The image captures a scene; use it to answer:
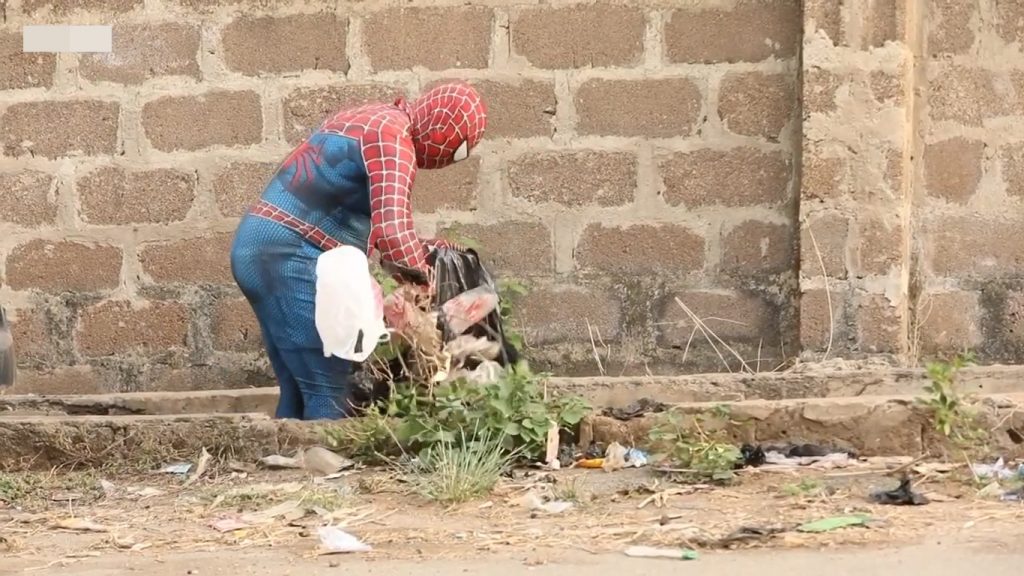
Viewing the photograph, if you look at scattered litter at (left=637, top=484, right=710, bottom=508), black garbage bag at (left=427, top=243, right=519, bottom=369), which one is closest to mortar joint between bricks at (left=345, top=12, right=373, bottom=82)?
black garbage bag at (left=427, top=243, right=519, bottom=369)

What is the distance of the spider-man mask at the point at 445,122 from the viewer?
5.27 m

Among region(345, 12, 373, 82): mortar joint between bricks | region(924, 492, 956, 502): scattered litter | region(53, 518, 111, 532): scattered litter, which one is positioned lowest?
region(53, 518, 111, 532): scattered litter

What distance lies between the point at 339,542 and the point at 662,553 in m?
0.86

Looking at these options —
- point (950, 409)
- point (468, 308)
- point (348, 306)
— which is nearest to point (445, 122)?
point (468, 308)

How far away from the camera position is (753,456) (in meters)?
4.71

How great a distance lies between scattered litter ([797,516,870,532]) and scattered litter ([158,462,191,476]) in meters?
2.19

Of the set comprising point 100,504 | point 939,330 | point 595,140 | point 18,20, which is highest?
point 18,20

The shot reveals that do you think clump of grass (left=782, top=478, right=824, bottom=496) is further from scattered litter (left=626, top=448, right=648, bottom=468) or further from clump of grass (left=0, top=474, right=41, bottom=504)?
clump of grass (left=0, top=474, right=41, bottom=504)

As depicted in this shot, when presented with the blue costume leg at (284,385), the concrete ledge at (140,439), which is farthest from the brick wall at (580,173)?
the concrete ledge at (140,439)

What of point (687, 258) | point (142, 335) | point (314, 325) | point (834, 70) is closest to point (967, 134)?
point (834, 70)

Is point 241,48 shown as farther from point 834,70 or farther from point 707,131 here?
point 834,70

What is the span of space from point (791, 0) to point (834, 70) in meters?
0.43

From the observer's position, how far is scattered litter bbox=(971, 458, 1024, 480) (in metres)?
4.34

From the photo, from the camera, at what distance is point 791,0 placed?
20.8ft
